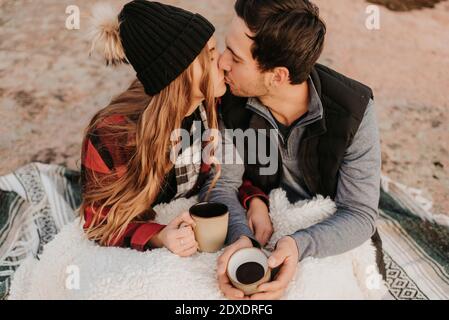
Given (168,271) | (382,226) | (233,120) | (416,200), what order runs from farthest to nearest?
1. (416,200)
2. (382,226)
3. (233,120)
4. (168,271)

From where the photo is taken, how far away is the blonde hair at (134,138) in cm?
199

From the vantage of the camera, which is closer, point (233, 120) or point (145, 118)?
point (145, 118)

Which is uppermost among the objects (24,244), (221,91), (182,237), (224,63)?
(224,63)

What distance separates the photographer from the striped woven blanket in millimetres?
2408

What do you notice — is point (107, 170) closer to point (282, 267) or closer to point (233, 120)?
point (233, 120)

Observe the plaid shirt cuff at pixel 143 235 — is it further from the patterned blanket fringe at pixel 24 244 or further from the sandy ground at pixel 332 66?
the sandy ground at pixel 332 66

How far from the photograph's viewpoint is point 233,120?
7.51 ft

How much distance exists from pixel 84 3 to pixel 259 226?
3.12 metres

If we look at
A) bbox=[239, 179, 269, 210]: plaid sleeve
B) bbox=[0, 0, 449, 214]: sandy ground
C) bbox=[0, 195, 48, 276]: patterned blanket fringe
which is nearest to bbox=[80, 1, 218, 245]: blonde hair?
bbox=[239, 179, 269, 210]: plaid sleeve

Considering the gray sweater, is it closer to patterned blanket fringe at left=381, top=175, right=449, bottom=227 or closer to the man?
the man

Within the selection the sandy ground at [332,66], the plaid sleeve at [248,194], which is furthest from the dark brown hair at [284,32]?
the sandy ground at [332,66]

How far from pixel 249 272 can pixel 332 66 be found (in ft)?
8.33

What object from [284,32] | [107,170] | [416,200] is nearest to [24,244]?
[107,170]

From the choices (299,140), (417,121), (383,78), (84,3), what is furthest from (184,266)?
(84,3)
